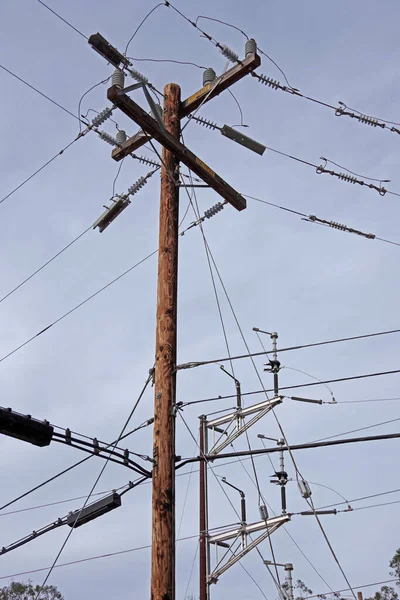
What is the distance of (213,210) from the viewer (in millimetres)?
13305

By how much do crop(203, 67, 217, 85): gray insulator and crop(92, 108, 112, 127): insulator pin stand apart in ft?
5.81

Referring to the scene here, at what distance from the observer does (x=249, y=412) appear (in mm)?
19078

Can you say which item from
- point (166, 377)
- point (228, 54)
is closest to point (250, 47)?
point (228, 54)

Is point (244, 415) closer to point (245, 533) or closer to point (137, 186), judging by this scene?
point (245, 533)

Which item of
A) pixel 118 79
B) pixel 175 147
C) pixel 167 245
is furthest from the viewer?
pixel 167 245

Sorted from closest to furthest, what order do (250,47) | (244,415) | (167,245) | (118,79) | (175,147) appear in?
1. (118,79)
2. (175,147)
3. (167,245)
4. (250,47)
5. (244,415)

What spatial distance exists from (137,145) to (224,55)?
79.1 inches

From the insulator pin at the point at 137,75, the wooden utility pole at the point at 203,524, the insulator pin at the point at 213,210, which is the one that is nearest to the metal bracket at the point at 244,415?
the wooden utility pole at the point at 203,524

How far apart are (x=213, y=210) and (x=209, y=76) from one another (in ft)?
7.21

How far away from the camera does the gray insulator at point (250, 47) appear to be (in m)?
12.3

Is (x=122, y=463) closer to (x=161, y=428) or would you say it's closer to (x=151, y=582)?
(x=161, y=428)

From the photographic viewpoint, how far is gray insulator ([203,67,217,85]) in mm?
12711

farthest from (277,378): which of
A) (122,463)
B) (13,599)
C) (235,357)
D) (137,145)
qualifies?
(13,599)

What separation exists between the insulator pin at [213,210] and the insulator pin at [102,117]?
2373 mm
